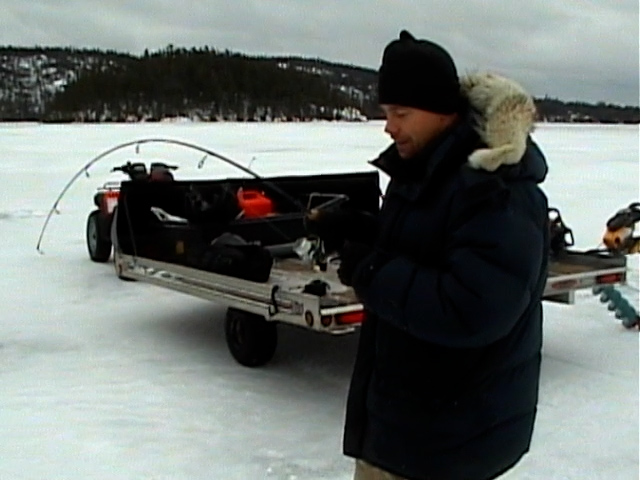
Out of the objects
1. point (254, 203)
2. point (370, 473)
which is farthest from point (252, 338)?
point (370, 473)

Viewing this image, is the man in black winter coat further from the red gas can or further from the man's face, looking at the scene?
the red gas can

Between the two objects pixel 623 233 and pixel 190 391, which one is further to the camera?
pixel 623 233

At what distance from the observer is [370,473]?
196 centimetres

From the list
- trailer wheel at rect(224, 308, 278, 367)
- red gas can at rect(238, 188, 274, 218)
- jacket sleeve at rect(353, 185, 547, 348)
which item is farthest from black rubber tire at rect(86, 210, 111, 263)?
jacket sleeve at rect(353, 185, 547, 348)

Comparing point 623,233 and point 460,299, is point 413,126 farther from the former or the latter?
point 623,233

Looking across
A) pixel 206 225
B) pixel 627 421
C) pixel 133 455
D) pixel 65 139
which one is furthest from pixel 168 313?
pixel 65 139

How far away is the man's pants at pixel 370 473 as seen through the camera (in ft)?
6.27

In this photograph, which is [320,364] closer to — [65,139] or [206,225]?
[206,225]

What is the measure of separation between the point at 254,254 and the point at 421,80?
2.93m

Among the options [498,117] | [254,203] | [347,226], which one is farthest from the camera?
[254,203]

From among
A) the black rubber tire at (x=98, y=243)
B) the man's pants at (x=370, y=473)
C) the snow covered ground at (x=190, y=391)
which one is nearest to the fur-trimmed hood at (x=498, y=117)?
the man's pants at (x=370, y=473)

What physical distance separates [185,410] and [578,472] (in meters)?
1.61

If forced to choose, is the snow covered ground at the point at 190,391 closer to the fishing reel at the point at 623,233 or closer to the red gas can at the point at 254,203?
the fishing reel at the point at 623,233

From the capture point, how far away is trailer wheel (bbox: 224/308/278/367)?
4512 mm
